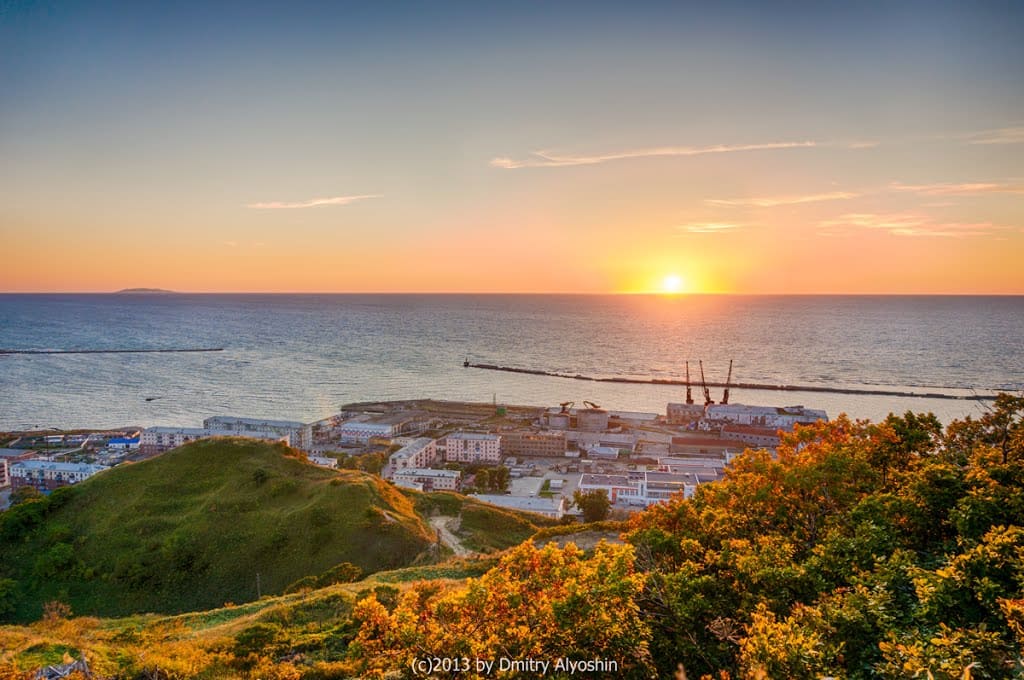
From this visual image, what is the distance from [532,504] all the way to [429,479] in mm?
10918

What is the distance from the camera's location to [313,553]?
82.7 ft

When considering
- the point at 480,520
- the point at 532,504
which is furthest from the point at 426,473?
the point at 480,520

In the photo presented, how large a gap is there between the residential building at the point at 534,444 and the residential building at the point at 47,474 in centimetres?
3588

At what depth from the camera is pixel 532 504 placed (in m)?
38.8

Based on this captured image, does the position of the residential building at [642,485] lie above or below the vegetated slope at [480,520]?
below

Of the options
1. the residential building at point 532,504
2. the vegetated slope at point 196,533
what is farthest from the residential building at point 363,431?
the vegetated slope at point 196,533

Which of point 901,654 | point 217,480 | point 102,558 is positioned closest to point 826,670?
point 901,654

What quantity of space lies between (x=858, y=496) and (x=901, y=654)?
5.56 metres

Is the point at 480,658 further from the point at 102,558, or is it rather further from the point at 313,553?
the point at 102,558

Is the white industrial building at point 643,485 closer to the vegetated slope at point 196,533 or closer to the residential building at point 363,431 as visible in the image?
the vegetated slope at point 196,533

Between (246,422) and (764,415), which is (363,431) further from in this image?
(764,415)

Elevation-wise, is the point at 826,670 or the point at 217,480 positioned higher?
the point at 826,670

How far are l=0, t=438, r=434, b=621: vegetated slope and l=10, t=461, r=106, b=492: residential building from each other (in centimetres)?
1784

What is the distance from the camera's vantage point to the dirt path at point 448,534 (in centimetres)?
2759
